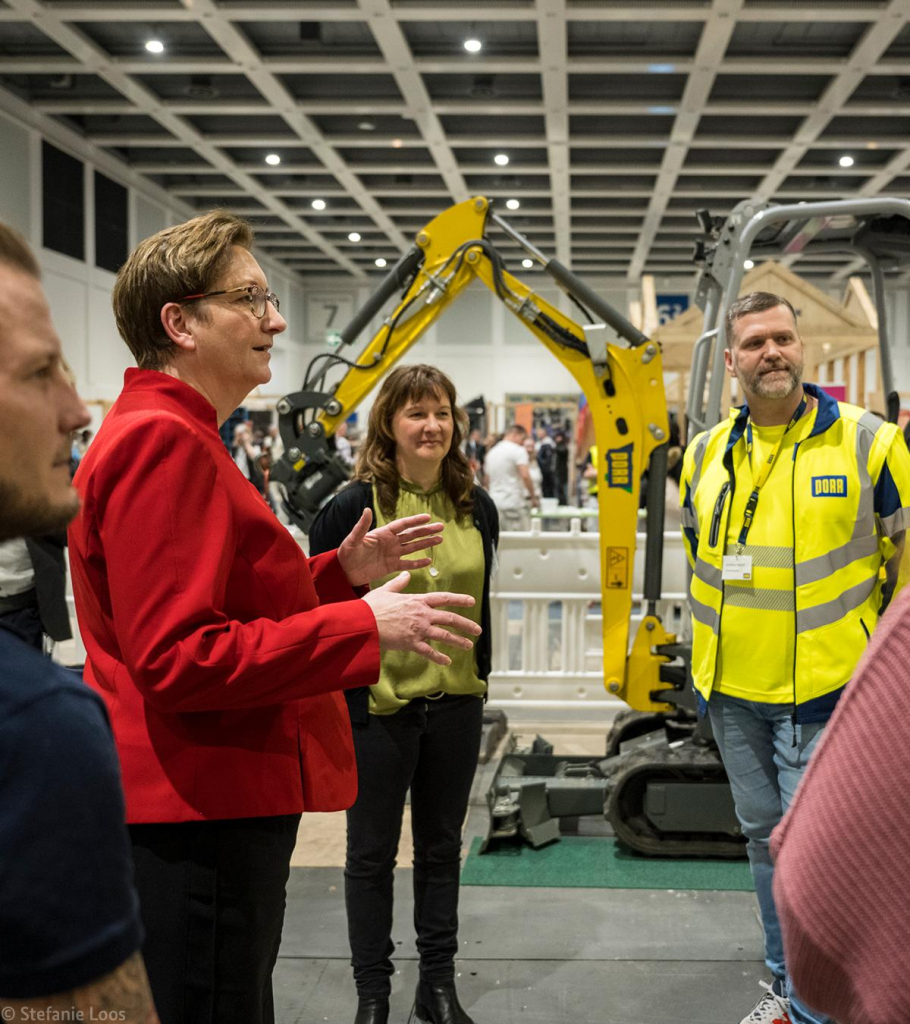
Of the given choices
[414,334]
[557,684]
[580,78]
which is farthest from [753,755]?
[580,78]

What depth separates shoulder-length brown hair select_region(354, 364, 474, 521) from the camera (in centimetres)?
304

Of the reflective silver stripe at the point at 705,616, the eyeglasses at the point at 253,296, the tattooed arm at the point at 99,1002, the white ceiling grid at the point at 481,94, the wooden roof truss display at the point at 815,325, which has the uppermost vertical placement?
the white ceiling grid at the point at 481,94

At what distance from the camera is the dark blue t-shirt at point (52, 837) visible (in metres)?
0.73

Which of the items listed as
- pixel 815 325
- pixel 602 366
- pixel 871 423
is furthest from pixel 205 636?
pixel 815 325

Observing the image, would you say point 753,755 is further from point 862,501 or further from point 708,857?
point 708,857

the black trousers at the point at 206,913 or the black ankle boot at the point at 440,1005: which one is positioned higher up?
the black trousers at the point at 206,913

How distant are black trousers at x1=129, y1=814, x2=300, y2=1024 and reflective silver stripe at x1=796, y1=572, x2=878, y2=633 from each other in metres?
1.67

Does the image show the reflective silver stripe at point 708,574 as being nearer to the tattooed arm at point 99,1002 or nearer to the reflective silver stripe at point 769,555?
the reflective silver stripe at point 769,555

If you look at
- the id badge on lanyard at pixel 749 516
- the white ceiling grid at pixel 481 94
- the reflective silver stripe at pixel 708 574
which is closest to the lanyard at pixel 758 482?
the id badge on lanyard at pixel 749 516

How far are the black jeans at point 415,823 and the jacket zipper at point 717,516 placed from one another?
0.85 metres

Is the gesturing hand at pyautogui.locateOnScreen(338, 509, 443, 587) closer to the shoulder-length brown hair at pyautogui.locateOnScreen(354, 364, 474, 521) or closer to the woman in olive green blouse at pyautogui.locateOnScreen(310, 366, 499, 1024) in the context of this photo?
the woman in olive green blouse at pyautogui.locateOnScreen(310, 366, 499, 1024)

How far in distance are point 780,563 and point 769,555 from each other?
4 cm

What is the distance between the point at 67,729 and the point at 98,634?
888mm

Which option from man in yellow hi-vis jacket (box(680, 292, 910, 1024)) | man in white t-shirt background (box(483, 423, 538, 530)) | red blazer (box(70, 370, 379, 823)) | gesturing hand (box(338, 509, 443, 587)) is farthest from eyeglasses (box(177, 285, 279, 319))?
man in white t-shirt background (box(483, 423, 538, 530))
